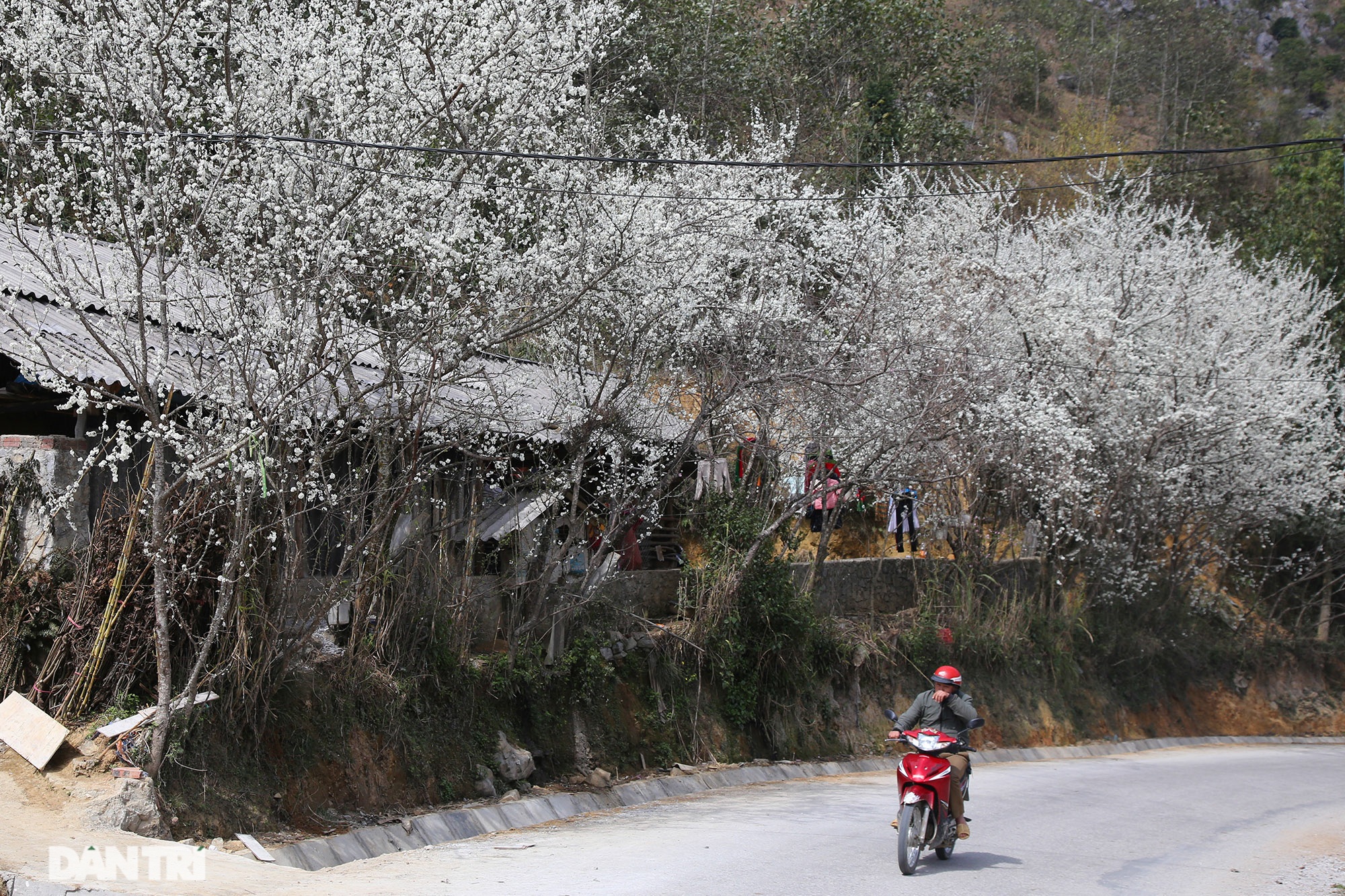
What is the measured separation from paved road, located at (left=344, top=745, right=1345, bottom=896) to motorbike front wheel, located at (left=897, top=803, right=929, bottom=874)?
0.39 feet

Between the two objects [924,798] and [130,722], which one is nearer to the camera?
[924,798]

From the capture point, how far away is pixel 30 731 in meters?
8.42

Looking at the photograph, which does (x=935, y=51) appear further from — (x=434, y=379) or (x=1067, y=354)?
(x=434, y=379)

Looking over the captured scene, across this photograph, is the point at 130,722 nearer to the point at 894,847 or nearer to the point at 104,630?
the point at 104,630

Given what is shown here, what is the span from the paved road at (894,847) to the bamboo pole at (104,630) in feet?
8.27

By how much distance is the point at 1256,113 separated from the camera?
2163 inches

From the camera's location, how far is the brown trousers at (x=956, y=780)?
8688 millimetres

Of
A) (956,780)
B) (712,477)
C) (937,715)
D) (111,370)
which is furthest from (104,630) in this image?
(712,477)

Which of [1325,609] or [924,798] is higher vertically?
[1325,609]

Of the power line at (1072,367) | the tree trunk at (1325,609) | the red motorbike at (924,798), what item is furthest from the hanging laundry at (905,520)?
the tree trunk at (1325,609)

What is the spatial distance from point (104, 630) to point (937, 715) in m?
6.33

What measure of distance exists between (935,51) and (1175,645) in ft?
53.8

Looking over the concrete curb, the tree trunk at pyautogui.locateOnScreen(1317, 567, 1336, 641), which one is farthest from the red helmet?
the tree trunk at pyautogui.locateOnScreen(1317, 567, 1336, 641)

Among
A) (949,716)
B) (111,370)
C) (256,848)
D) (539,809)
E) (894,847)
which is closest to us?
(256,848)
